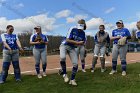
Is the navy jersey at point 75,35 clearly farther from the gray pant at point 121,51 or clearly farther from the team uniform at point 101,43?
the team uniform at point 101,43

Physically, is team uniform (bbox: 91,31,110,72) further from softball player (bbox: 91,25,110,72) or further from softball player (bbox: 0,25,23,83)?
softball player (bbox: 0,25,23,83)

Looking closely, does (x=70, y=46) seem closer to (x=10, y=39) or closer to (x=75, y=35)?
(x=75, y=35)

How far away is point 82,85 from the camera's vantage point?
11.5 meters

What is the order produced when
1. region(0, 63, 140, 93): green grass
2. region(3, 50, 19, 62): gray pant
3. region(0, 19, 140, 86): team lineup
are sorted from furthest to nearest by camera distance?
region(3, 50, 19, 62): gray pant
region(0, 19, 140, 86): team lineup
region(0, 63, 140, 93): green grass

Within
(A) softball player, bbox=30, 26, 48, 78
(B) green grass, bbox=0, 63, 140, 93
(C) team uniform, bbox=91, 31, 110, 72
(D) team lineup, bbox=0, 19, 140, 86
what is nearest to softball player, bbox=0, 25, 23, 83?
(D) team lineup, bbox=0, 19, 140, 86

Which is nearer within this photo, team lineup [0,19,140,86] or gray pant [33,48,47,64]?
team lineup [0,19,140,86]

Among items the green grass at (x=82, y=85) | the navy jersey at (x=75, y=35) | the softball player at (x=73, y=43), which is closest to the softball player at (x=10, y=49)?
the green grass at (x=82, y=85)

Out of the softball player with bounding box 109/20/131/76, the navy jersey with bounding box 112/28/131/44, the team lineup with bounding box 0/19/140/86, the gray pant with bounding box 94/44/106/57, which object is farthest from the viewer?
the gray pant with bounding box 94/44/106/57

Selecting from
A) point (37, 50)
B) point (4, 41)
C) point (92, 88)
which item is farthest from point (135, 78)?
point (4, 41)

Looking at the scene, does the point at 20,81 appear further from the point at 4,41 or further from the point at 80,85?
the point at 80,85

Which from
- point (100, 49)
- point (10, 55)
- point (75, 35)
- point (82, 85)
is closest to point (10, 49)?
point (10, 55)

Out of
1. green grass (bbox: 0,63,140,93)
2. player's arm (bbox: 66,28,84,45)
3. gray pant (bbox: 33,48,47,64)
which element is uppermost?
player's arm (bbox: 66,28,84,45)

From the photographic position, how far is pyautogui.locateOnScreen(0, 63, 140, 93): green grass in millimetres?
10750

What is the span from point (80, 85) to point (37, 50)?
8.92ft
